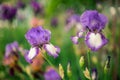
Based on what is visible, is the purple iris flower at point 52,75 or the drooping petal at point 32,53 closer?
the drooping petal at point 32,53

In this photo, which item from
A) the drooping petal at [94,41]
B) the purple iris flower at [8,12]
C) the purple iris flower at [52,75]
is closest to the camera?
the drooping petal at [94,41]

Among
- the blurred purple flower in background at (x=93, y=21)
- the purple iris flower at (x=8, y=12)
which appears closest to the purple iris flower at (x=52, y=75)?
the blurred purple flower in background at (x=93, y=21)

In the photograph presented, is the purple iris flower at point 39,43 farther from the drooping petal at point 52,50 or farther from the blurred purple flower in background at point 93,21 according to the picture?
the blurred purple flower in background at point 93,21

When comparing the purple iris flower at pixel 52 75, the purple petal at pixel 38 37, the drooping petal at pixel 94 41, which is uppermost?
the purple petal at pixel 38 37

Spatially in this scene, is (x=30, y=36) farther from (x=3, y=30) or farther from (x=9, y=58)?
(x=3, y=30)

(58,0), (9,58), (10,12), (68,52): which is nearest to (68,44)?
(68,52)

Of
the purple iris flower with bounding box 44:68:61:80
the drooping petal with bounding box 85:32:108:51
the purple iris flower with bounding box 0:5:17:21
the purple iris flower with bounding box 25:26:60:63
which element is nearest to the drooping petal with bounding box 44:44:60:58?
the purple iris flower with bounding box 25:26:60:63

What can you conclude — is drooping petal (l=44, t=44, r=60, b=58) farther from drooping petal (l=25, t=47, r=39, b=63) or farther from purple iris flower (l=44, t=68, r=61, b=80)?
purple iris flower (l=44, t=68, r=61, b=80)

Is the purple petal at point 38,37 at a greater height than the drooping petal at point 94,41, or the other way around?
the purple petal at point 38,37

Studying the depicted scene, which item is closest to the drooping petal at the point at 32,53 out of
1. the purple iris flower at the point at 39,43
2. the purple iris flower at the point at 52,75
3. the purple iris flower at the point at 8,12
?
the purple iris flower at the point at 39,43

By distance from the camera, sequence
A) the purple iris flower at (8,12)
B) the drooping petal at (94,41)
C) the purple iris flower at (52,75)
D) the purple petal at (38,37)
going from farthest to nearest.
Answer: the purple iris flower at (8,12) → the purple iris flower at (52,75) → the purple petal at (38,37) → the drooping petal at (94,41)

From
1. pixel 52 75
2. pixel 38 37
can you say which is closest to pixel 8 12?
pixel 52 75
